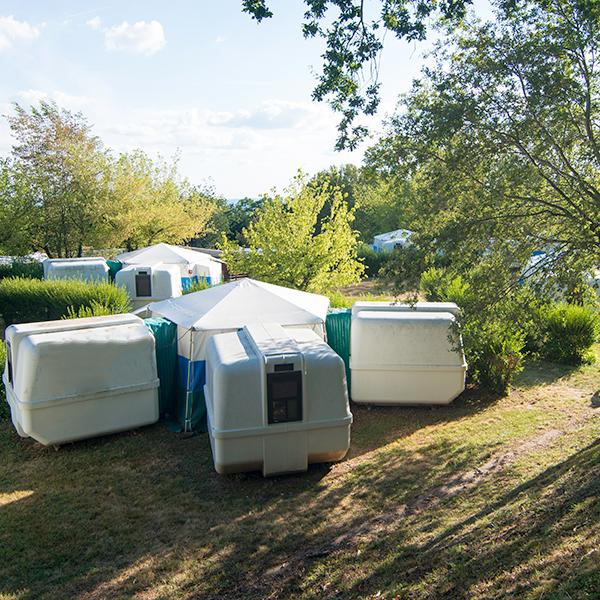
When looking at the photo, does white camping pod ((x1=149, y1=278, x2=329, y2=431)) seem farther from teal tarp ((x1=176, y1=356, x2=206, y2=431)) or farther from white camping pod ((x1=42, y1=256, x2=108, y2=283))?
white camping pod ((x1=42, y1=256, x2=108, y2=283))

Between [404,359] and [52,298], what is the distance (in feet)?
35.2

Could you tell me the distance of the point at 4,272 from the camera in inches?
918

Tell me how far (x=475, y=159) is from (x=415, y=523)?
4.52m

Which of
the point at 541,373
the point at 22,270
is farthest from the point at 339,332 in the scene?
the point at 22,270

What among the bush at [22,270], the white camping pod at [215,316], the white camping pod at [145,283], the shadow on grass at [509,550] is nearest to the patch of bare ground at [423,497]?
the shadow on grass at [509,550]

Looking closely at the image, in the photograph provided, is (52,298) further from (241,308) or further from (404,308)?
(404,308)

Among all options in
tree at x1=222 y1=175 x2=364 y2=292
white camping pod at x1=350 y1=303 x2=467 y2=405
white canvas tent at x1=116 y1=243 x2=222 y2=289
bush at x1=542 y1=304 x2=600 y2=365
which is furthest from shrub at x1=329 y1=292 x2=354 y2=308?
white canvas tent at x1=116 y1=243 x2=222 y2=289

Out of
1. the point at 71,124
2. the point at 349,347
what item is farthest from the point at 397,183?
the point at 71,124

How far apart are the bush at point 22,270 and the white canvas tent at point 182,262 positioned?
3.56 m

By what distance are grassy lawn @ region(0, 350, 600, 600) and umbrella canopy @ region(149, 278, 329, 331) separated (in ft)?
6.50

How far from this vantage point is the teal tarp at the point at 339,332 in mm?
10867

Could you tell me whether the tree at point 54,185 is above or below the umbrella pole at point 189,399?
above

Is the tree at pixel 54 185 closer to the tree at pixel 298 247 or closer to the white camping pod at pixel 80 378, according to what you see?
the tree at pixel 298 247

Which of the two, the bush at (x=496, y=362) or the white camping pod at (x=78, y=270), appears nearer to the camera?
the bush at (x=496, y=362)
